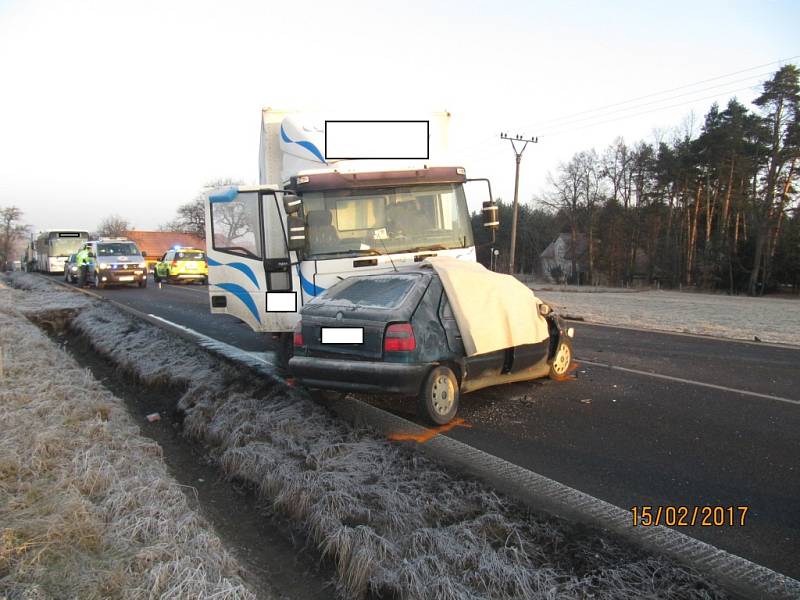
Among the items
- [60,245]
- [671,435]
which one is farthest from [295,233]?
[60,245]

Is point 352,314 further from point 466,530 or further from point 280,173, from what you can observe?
point 280,173

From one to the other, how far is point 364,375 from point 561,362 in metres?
3.08

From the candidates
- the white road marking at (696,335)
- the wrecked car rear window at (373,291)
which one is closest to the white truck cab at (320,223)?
the wrecked car rear window at (373,291)

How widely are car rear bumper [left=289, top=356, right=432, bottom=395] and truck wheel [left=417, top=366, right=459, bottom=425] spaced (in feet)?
0.32

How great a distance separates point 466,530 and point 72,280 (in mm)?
34624

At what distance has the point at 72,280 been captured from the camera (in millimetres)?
32219

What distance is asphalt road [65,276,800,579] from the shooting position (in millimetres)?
3793

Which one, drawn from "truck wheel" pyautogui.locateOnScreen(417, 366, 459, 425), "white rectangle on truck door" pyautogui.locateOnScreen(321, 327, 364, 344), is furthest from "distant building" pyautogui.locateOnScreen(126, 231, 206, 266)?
"truck wheel" pyautogui.locateOnScreen(417, 366, 459, 425)

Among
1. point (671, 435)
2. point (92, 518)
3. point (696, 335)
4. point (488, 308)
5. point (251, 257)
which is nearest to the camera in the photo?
point (92, 518)

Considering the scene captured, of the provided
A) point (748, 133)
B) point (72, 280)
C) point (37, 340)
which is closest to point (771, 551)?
point (37, 340)

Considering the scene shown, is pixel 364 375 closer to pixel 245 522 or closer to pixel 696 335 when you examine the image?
pixel 245 522
